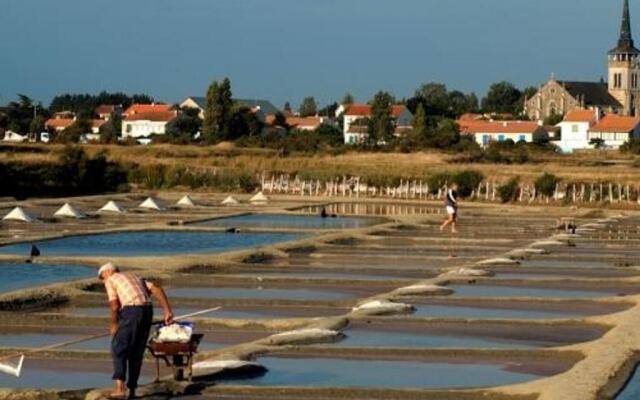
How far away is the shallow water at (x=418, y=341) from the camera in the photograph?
50.6 ft

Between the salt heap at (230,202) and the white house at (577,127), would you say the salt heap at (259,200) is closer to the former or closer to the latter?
the salt heap at (230,202)

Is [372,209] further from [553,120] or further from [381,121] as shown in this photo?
[553,120]

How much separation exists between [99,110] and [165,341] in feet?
428

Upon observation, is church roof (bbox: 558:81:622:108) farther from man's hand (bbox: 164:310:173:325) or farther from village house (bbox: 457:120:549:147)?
man's hand (bbox: 164:310:173:325)

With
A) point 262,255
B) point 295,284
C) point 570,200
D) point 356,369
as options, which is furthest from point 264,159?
point 356,369

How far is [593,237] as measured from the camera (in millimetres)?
33969

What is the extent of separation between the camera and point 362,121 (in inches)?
4102

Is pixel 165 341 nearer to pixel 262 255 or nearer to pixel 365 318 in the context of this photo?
pixel 365 318

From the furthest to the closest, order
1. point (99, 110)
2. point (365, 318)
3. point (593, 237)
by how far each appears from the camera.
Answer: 1. point (99, 110)
2. point (593, 237)
3. point (365, 318)

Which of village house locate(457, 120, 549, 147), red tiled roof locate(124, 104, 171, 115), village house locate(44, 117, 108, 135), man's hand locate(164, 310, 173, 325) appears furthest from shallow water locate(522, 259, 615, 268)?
red tiled roof locate(124, 104, 171, 115)

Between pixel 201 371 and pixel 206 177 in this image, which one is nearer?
pixel 201 371

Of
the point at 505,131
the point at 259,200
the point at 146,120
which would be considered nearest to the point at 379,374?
the point at 259,200

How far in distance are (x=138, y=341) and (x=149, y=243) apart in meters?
20.7

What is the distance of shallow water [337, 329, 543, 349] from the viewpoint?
50.6ft
